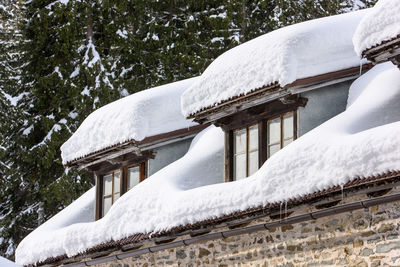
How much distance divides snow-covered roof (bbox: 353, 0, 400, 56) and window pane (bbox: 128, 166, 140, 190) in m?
6.29

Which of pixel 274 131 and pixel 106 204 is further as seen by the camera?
pixel 106 204

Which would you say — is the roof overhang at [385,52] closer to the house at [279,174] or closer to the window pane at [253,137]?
the house at [279,174]

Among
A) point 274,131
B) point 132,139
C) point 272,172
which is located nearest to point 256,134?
point 274,131

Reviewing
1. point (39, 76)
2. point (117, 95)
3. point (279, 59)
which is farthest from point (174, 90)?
point (39, 76)

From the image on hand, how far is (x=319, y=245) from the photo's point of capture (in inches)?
441

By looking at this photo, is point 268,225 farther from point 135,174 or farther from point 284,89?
point 135,174

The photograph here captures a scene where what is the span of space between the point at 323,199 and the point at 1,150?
1718cm

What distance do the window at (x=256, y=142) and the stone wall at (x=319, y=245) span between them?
45.7 inches

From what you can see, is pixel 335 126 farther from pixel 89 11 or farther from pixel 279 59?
pixel 89 11

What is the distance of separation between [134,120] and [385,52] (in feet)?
19.5

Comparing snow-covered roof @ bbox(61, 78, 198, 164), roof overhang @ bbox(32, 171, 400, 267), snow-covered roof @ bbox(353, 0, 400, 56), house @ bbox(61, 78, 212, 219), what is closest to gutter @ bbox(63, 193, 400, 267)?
roof overhang @ bbox(32, 171, 400, 267)

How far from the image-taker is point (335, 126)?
11.2m

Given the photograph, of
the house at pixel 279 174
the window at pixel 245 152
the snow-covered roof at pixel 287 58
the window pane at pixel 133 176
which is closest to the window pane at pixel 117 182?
the window pane at pixel 133 176

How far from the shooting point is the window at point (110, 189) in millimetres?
16375
